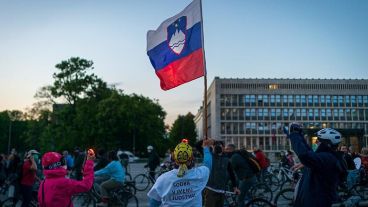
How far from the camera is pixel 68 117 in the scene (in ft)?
188

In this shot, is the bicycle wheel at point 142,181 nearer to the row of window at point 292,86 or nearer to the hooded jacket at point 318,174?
the hooded jacket at point 318,174

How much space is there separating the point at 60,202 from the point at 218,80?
96648mm

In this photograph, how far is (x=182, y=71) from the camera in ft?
35.0

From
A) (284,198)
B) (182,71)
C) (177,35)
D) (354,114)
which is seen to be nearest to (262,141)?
(354,114)

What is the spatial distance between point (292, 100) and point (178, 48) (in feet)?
312

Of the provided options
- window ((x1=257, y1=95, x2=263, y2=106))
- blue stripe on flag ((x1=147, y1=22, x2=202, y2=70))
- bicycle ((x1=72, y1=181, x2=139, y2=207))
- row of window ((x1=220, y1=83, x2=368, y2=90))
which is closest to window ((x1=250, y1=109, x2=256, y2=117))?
window ((x1=257, y1=95, x2=263, y2=106))

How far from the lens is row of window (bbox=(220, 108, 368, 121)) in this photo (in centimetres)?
10100

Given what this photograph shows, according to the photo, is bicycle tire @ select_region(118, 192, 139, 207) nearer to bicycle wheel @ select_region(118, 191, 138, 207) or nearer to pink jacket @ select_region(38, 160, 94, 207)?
bicycle wheel @ select_region(118, 191, 138, 207)

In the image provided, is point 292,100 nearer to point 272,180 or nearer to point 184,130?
point 184,130

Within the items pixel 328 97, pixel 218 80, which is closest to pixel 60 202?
pixel 218 80

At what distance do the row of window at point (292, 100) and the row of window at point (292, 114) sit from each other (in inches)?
50.4

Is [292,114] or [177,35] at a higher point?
[292,114]

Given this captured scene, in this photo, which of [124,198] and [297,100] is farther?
[297,100]

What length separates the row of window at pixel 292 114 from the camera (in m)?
101
